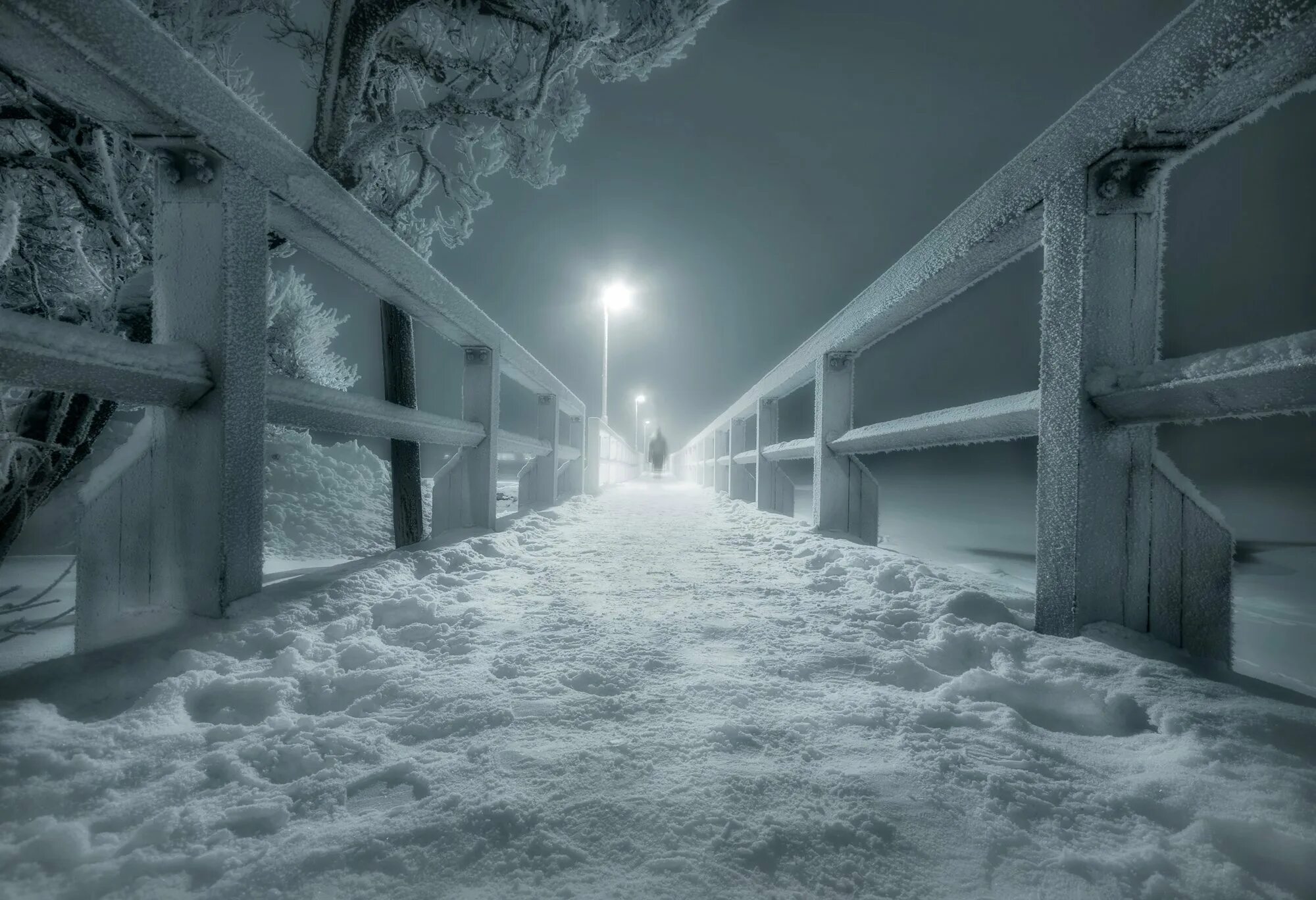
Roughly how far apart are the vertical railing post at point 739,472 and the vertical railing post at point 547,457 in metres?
2.48

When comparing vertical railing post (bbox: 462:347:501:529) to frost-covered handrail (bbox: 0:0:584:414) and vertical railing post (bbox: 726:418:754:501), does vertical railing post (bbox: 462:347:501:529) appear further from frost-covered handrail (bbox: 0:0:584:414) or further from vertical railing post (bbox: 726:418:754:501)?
vertical railing post (bbox: 726:418:754:501)

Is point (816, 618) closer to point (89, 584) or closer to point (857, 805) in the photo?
point (857, 805)

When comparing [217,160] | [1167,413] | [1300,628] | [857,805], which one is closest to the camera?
[857,805]

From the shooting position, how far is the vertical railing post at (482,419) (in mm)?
3342

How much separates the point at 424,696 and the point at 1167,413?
1.75 meters

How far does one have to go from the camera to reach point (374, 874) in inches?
28.8

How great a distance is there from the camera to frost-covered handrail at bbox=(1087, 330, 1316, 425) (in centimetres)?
96

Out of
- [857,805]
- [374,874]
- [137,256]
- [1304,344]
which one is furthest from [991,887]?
[137,256]

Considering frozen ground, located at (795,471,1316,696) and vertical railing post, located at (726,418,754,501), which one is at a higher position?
vertical railing post, located at (726,418,754,501)

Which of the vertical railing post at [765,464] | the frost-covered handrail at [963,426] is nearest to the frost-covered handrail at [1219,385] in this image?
the frost-covered handrail at [963,426]

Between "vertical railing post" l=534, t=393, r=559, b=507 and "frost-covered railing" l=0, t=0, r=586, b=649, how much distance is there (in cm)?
375

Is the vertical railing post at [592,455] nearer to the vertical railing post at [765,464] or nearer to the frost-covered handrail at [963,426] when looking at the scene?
the vertical railing post at [765,464]

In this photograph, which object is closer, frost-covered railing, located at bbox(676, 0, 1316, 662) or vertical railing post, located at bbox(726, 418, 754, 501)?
frost-covered railing, located at bbox(676, 0, 1316, 662)

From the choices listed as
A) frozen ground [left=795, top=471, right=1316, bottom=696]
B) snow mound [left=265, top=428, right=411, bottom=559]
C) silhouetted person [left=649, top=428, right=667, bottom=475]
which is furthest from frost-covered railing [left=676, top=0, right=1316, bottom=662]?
silhouetted person [left=649, top=428, right=667, bottom=475]
